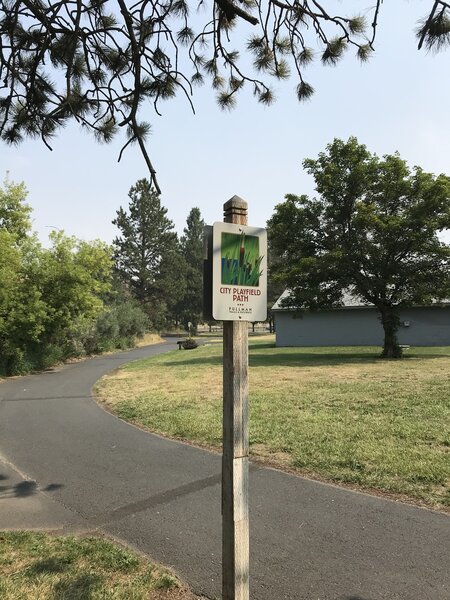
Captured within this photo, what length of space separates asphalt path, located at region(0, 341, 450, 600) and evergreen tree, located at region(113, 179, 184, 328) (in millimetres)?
54996

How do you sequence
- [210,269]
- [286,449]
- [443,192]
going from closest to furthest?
[210,269], [286,449], [443,192]

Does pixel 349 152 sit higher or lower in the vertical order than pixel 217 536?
higher

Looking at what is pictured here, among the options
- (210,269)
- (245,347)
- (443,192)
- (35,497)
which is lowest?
(35,497)

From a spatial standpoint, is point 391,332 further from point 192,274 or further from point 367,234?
point 192,274

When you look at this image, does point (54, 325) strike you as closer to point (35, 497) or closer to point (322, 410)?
point (322, 410)

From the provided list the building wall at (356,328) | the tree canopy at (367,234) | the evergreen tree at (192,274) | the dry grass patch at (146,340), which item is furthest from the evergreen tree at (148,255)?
the tree canopy at (367,234)

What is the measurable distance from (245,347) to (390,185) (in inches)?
769

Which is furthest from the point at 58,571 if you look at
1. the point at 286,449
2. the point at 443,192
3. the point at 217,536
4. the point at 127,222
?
the point at 127,222

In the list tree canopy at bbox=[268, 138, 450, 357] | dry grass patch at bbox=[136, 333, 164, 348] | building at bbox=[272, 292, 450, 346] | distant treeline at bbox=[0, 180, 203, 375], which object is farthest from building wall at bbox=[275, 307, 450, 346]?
dry grass patch at bbox=[136, 333, 164, 348]

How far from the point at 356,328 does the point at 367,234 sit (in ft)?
40.0

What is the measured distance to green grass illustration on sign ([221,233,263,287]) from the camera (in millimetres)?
2709

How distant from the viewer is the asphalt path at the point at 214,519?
3.23 meters

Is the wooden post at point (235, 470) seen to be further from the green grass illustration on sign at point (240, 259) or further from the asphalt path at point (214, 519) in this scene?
the asphalt path at point (214, 519)

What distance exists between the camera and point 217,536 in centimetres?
391
